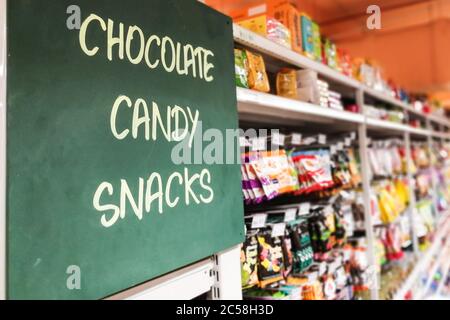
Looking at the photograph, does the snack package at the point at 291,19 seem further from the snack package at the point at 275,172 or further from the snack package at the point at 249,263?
the snack package at the point at 249,263

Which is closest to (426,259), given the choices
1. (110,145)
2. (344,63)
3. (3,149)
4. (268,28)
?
(344,63)

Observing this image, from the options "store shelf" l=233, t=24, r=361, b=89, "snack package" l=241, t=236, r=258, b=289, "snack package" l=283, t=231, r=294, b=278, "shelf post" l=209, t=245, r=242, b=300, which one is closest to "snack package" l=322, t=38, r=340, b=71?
"store shelf" l=233, t=24, r=361, b=89

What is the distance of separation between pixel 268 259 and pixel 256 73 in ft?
2.54

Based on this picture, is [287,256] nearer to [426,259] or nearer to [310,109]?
[310,109]

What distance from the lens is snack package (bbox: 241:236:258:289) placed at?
4.32ft

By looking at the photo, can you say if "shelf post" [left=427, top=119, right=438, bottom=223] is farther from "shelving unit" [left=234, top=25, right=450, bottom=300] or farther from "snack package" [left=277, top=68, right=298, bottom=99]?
"snack package" [left=277, top=68, right=298, bottom=99]

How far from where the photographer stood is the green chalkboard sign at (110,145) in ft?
2.11

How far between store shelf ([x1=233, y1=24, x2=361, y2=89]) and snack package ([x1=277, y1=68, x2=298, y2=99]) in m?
0.06

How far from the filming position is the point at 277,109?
6.34ft

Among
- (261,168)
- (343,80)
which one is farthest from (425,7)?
(261,168)

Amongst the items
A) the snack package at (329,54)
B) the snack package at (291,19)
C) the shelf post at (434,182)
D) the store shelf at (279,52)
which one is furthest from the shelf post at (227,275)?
the shelf post at (434,182)

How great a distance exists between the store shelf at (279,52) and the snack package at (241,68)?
51 millimetres

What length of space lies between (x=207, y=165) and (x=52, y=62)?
0.54 metres

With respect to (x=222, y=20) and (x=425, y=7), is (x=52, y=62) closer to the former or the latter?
(x=222, y=20)
